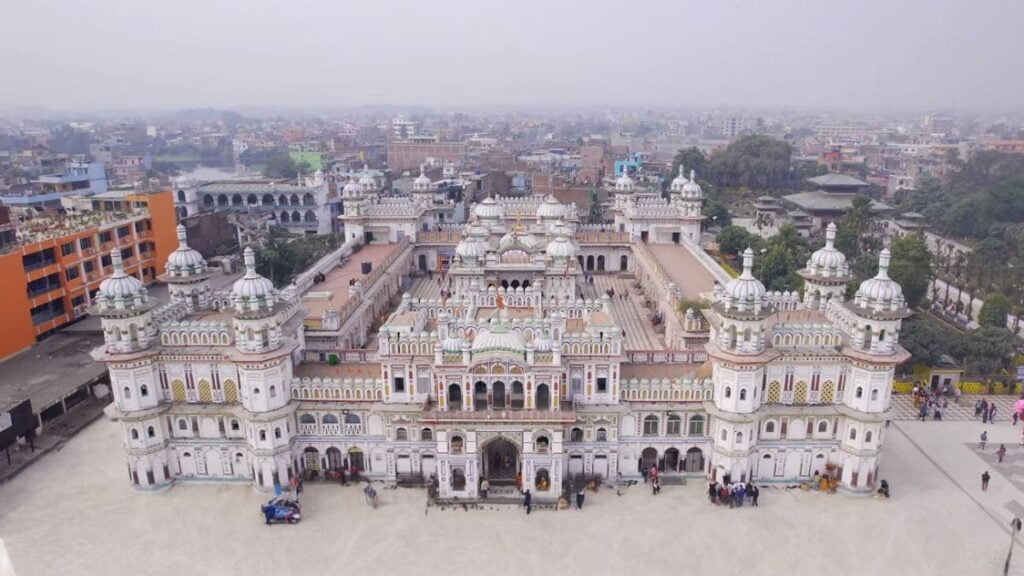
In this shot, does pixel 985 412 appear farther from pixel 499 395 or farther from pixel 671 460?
pixel 499 395

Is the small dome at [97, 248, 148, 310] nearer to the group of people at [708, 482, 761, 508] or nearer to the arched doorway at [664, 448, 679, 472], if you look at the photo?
the arched doorway at [664, 448, 679, 472]

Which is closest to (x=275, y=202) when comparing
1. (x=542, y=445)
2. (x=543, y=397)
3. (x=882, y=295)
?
(x=543, y=397)

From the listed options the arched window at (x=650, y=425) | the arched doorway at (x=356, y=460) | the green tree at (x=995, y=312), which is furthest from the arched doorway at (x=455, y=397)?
the green tree at (x=995, y=312)

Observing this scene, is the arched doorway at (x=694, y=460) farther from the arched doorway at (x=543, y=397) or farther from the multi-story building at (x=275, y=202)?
the multi-story building at (x=275, y=202)

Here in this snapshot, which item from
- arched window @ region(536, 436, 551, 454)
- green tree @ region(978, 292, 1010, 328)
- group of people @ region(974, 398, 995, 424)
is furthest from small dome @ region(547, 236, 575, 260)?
green tree @ region(978, 292, 1010, 328)

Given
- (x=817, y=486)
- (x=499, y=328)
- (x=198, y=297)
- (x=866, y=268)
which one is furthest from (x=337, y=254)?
(x=866, y=268)
